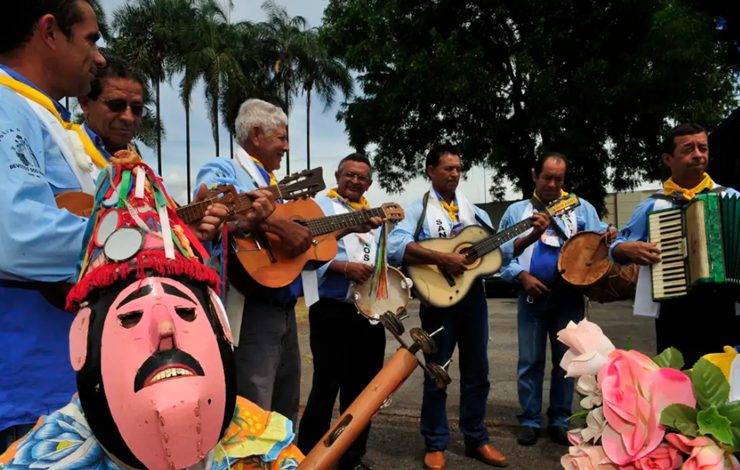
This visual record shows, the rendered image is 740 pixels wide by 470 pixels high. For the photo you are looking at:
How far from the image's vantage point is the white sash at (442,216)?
4.21 m

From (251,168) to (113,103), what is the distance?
95 cm

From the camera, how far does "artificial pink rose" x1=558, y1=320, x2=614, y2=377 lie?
1059 millimetres

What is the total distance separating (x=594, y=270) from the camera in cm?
391

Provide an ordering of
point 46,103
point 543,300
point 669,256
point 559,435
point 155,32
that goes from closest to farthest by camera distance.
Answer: point 46,103
point 669,256
point 559,435
point 543,300
point 155,32

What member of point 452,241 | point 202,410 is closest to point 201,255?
point 202,410

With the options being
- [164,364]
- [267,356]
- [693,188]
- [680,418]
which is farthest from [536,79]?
[164,364]

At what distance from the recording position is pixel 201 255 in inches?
43.1

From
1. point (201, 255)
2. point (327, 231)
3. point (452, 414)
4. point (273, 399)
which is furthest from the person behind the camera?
point (452, 414)

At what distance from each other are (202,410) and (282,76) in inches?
1095

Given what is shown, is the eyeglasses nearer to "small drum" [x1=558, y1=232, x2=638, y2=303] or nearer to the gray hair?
the gray hair

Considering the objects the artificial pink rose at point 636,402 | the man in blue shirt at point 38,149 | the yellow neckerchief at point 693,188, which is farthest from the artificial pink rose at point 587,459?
the yellow neckerchief at point 693,188

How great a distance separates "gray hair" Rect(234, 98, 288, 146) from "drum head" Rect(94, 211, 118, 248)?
2140 mm

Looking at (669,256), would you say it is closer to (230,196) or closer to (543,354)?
(543,354)

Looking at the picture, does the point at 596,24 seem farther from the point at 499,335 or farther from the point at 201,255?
the point at 201,255
